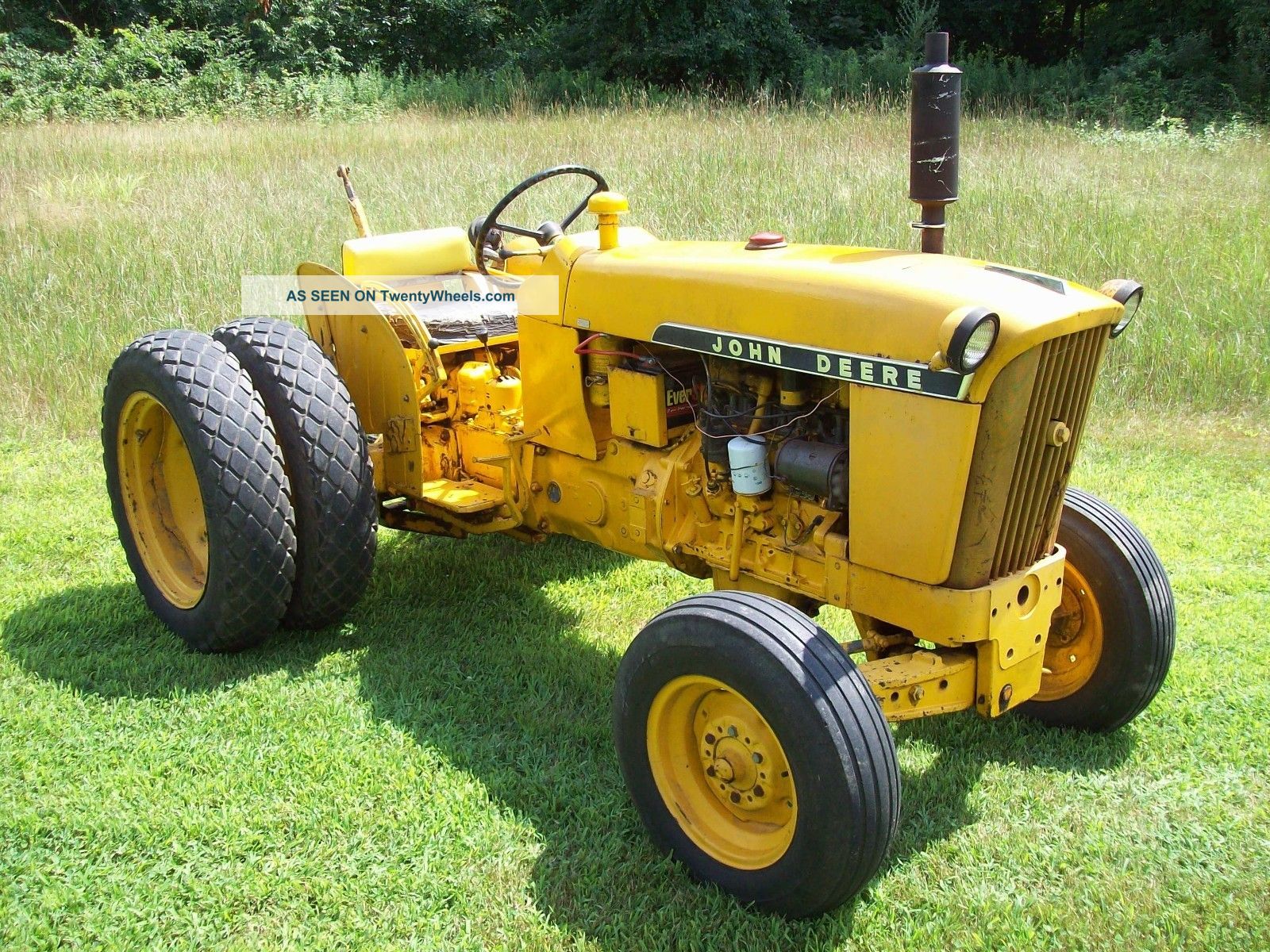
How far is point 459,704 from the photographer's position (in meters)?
3.54

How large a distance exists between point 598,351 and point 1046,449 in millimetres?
1377

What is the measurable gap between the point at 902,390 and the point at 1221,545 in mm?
2689

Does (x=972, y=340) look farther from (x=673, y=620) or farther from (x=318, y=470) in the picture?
(x=318, y=470)

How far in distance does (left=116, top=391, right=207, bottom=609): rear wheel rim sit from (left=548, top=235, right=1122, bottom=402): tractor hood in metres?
1.69

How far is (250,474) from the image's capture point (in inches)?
139

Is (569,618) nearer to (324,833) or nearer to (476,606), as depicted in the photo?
(476,606)

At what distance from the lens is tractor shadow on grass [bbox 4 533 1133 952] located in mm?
2646

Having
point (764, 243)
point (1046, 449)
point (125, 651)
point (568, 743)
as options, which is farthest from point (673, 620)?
point (125, 651)

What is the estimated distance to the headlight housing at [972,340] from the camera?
92.1 inches

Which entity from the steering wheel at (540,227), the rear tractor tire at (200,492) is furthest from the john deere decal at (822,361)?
the rear tractor tire at (200,492)

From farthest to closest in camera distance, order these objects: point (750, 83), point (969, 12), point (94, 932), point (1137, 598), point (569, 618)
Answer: point (969, 12) → point (750, 83) → point (569, 618) → point (1137, 598) → point (94, 932)

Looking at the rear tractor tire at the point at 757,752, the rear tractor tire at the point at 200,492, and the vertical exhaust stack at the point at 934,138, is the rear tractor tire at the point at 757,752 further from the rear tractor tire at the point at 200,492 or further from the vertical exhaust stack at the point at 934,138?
the rear tractor tire at the point at 200,492

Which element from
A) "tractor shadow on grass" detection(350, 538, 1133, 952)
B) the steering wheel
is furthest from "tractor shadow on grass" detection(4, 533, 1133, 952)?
the steering wheel

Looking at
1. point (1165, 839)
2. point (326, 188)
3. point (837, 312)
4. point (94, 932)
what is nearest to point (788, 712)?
point (837, 312)
